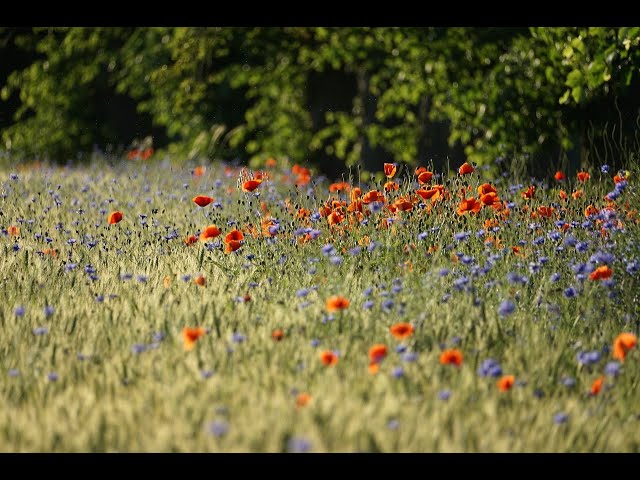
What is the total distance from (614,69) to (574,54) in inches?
18.7

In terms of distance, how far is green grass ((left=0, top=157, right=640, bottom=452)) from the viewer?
252 cm

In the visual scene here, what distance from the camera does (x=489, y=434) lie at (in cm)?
248

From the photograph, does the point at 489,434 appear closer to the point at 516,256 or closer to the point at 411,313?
the point at 411,313

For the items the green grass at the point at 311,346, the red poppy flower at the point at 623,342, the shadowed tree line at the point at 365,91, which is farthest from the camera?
the shadowed tree line at the point at 365,91

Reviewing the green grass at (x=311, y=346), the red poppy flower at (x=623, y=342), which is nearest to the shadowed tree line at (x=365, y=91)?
the green grass at (x=311, y=346)

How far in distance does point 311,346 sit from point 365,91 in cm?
797

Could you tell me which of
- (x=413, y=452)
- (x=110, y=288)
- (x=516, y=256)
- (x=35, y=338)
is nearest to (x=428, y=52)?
(x=516, y=256)

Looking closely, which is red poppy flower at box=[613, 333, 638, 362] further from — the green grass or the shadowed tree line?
the shadowed tree line

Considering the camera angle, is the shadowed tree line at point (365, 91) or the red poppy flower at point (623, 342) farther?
the shadowed tree line at point (365, 91)

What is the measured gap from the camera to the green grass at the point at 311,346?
252 centimetres

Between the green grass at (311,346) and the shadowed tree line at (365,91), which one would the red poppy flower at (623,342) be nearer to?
the green grass at (311,346)

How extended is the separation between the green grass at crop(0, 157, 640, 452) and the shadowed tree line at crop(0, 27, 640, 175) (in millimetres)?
2261

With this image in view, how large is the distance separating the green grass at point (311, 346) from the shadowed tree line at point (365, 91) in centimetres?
226

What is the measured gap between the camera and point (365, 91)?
10.6m
